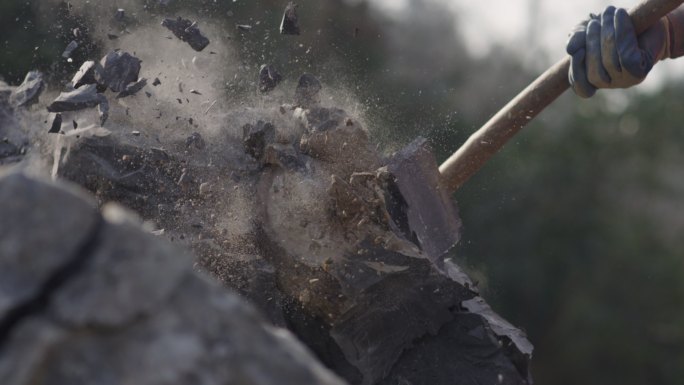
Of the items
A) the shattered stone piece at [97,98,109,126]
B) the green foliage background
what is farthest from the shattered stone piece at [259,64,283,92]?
the green foliage background

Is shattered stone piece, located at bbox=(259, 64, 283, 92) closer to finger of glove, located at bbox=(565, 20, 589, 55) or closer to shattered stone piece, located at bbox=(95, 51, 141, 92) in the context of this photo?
shattered stone piece, located at bbox=(95, 51, 141, 92)

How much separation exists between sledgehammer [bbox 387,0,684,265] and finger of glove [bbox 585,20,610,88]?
0.10 m

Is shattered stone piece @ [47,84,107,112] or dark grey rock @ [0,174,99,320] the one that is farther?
shattered stone piece @ [47,84,107,112]

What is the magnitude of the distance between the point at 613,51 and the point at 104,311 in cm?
235

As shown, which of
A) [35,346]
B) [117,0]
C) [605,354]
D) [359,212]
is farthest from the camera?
[605,354]

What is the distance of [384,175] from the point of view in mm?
2592

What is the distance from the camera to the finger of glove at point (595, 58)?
294 cm

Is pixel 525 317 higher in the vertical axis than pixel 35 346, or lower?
lower

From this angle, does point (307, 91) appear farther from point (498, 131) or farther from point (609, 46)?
point (609, 46)

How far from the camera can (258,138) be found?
104 inches

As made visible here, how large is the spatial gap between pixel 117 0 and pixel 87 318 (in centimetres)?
329

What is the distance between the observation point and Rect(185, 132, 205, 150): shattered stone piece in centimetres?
269

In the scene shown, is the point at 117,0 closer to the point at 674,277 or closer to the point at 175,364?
the point at 175,364

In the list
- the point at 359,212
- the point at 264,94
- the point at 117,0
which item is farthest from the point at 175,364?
the point at 117,0
